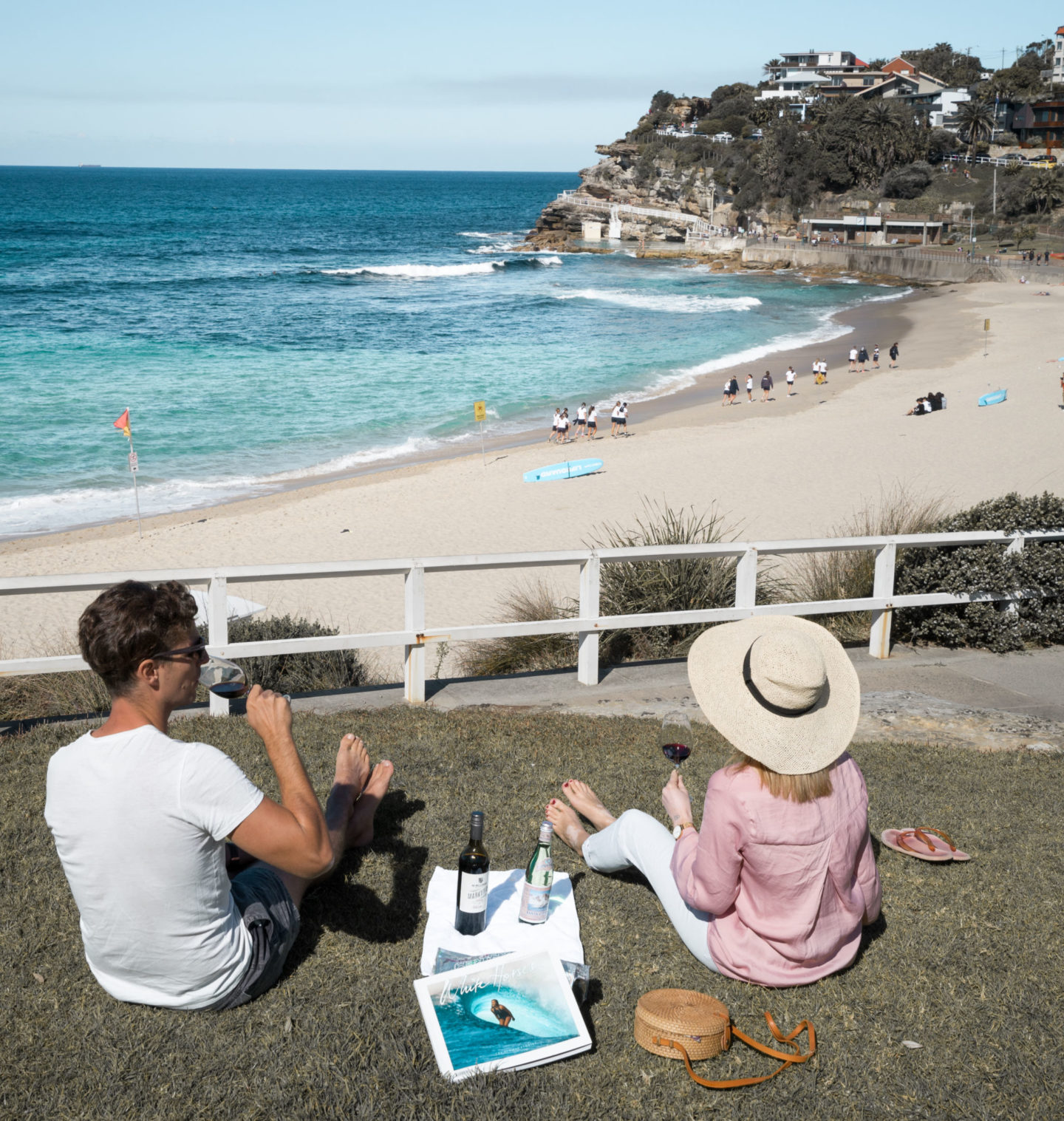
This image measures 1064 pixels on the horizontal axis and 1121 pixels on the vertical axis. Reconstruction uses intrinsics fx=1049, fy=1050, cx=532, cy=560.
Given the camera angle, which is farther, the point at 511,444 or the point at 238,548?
the point at 511,444

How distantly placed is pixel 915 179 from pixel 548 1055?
105m

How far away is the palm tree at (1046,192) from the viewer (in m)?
81.0

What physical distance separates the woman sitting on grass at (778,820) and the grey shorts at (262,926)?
4.11 feet

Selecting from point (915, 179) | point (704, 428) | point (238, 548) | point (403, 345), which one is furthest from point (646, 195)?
point (238, 548)

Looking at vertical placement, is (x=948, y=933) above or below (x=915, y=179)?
below

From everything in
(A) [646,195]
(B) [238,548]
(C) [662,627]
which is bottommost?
(B) [238,548]

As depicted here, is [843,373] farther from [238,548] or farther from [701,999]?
[701,999]

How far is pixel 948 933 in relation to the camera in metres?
3.67

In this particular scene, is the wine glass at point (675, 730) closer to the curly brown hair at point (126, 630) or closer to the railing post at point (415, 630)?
the railing post at point (415, 630)

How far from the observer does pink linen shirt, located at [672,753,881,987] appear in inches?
119

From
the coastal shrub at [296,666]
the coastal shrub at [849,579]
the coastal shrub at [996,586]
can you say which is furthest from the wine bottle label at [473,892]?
the coastal shrub at [996,586]

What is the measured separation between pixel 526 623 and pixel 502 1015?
324cm

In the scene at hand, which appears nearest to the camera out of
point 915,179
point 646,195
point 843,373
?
point 843,373

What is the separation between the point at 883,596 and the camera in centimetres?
703
